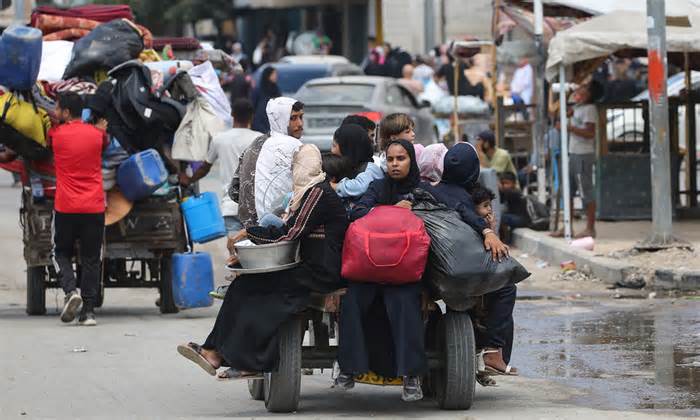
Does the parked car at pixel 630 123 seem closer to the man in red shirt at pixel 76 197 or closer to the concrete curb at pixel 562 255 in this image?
the concrete curb at pixel 562 255

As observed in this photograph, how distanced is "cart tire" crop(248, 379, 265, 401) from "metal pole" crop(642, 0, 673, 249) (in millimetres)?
7133

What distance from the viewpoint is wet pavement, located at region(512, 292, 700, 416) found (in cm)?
924

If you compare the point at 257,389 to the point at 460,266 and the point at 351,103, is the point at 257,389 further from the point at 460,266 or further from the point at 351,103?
the point at 351,103

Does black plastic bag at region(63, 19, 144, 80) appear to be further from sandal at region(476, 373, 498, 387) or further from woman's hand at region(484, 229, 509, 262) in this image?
woman's hand at region(484, 229, 509, 262)

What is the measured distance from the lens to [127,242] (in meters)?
13.4

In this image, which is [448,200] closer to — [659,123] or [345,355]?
[345,355]

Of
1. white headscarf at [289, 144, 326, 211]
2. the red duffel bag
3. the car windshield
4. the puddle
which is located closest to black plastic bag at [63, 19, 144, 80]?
the puddle

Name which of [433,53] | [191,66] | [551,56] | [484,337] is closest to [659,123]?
[551,56]

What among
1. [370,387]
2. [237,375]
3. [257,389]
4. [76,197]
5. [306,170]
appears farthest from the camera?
[76,197]

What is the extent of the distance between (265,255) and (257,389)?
3.63 feet

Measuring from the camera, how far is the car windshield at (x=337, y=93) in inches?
1044

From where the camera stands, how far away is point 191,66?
13.7 meters

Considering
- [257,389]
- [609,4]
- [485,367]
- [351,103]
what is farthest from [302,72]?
[485,367]

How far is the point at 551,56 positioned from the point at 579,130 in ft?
5.61
